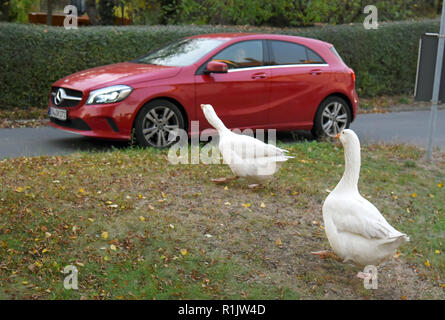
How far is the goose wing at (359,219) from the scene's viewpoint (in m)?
4.95

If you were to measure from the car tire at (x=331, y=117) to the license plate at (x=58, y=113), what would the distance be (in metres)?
4.05

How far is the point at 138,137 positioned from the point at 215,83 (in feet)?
4.80

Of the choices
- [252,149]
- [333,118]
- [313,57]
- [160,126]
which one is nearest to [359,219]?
[252,149]

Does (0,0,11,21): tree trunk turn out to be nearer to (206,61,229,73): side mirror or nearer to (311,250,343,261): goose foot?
(206,61,229,73): side mirror

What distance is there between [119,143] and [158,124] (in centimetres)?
122

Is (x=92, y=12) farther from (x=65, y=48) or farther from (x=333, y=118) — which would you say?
(x=333, y=118)

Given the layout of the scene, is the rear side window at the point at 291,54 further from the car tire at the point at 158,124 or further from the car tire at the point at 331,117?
the car tire at the point at 158,124

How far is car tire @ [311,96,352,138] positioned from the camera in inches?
421

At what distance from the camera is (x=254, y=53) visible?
1026 cm

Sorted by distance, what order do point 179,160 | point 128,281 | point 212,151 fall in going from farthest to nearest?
point 212,151, point 179,160, point 128,281

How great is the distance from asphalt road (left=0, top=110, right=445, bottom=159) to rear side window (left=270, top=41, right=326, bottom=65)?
1331mm

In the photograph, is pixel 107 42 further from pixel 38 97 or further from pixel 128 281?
pixel 128 281
